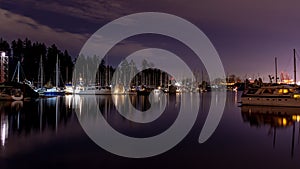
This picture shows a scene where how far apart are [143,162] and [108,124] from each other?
30.4 ft

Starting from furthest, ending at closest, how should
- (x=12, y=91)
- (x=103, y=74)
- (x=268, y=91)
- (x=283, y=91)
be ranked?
1. (x=103, y=74)
2. (x=12, y=91)
3. (x=268, y=91)
4. (x=283, y=91)

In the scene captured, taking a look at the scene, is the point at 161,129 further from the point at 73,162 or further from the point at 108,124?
the point at 73,162

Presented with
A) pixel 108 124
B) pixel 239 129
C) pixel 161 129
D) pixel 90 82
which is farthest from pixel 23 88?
pixel 90 82

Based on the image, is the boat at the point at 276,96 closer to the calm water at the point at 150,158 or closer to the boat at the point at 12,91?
the calm water at the point at 150,158

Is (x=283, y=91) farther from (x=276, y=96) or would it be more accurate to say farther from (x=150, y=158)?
(x=150, y=158)

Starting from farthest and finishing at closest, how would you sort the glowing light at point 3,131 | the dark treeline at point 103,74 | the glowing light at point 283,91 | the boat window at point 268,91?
1. the dark treeline at point 103,74
2. the boat window at point 268,91
3. the glowing light at point 283,91
4. the glowing light at point 3,131

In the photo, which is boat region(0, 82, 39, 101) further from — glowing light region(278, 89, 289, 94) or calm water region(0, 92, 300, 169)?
glowing light region(278, 89, 289, 94)

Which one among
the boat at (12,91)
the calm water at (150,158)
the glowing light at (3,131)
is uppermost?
the boat at (12,91)

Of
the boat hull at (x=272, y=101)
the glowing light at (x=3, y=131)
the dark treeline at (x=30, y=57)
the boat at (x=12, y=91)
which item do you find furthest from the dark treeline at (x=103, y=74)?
the glowing light at (x=3, y=131)

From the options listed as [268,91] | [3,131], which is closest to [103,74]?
[268,91]

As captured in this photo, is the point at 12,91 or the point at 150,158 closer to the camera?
the point at 150,158

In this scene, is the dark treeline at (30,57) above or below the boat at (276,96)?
above

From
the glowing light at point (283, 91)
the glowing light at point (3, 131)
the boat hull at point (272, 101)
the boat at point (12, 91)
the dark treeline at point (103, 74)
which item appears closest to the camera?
the glowing light at point (3, 131)

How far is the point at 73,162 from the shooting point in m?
9.17
